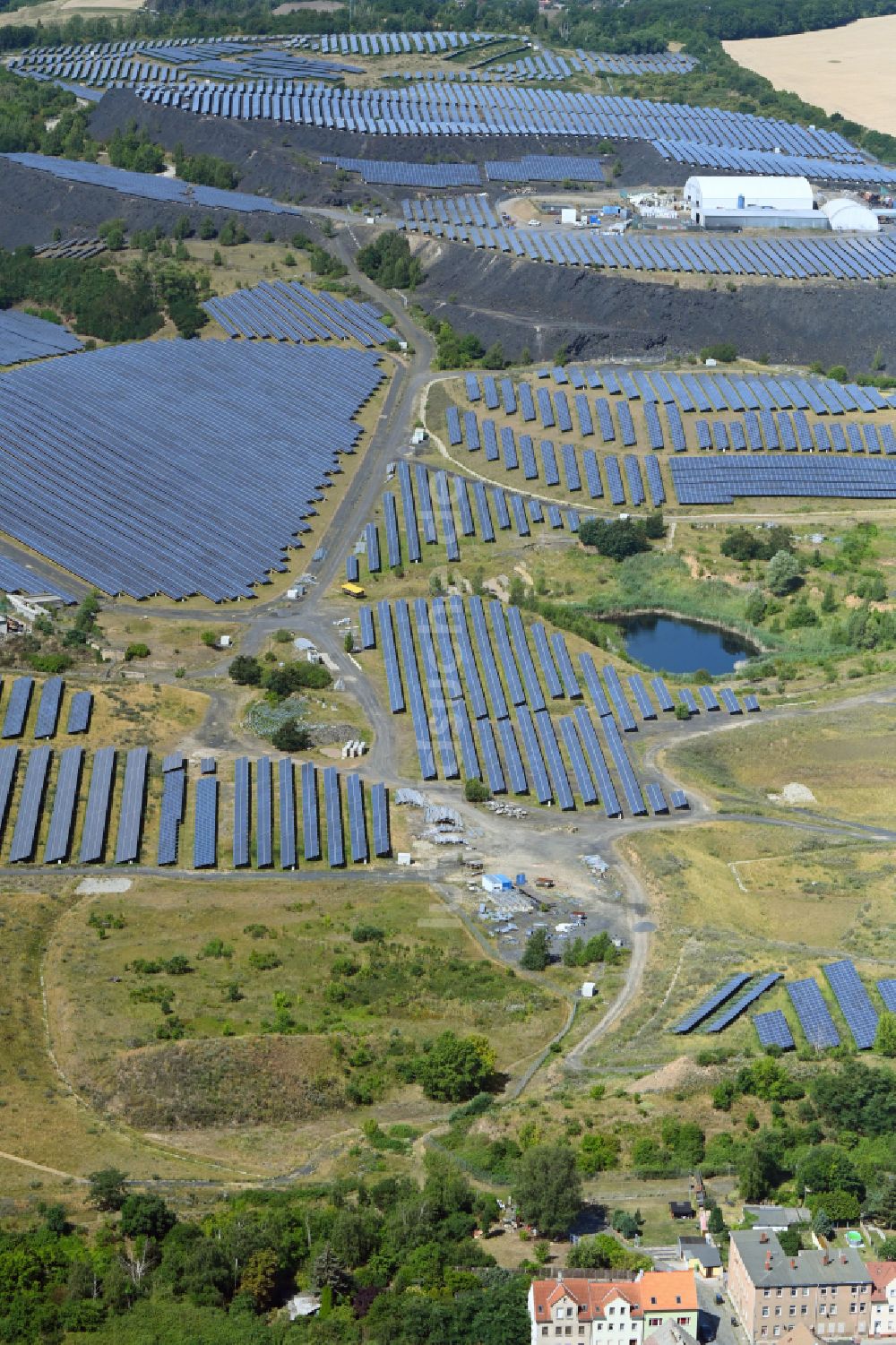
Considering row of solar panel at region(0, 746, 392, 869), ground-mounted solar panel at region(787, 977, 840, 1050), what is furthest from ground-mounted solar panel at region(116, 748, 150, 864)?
ground-mounted solar panel at region(787, 977, 840, 1050)

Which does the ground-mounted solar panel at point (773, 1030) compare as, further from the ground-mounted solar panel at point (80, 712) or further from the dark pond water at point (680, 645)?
the dark pond water at point (680, 645)

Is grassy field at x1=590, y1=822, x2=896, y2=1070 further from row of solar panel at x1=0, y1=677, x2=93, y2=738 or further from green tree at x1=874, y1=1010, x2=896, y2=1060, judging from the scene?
row of solar panel at x1=0, y1=677, x2=93, y2=738

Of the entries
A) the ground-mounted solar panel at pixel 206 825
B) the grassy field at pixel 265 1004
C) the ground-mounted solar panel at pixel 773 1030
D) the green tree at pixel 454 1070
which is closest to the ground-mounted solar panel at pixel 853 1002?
the ground-mounted solar panel at pixel 773 1030

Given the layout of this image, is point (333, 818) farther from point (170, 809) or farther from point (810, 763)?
point (810, 763)

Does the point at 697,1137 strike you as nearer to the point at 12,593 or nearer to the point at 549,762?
the point at 549,762

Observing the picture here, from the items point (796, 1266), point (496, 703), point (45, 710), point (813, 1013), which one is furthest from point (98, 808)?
point (796, 1266)

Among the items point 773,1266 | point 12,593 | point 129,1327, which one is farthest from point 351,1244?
point 12,593
